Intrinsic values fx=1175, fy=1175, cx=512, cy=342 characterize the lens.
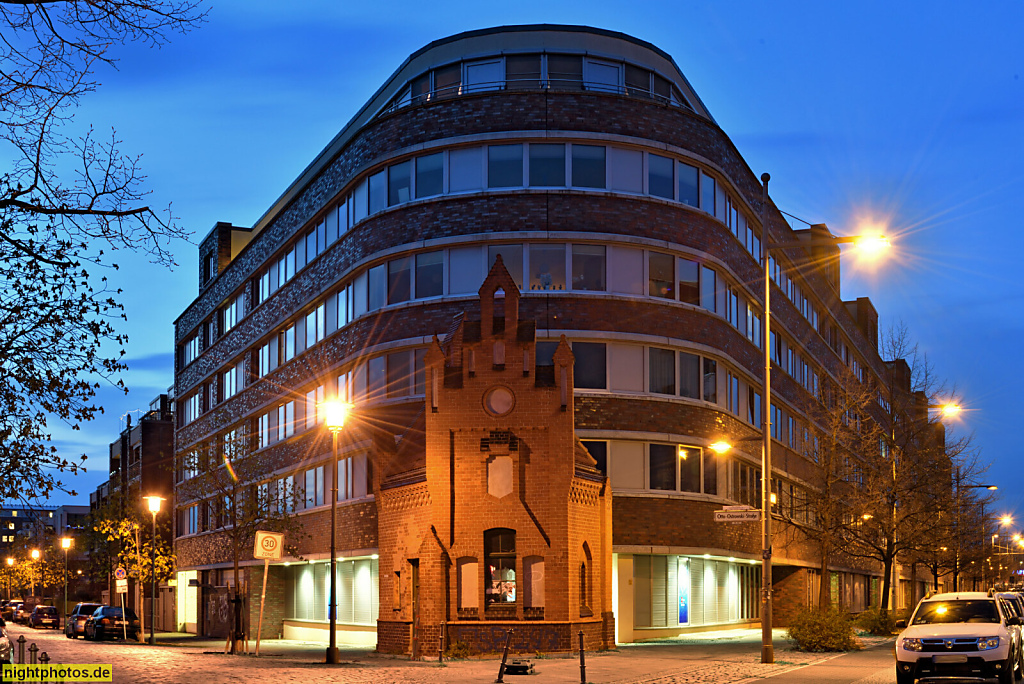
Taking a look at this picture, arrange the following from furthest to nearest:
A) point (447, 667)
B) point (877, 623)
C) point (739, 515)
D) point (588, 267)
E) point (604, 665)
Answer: point (877, 623) < point (588, 267) < point (739, 515) < point (604, 665) < point (447, 667)

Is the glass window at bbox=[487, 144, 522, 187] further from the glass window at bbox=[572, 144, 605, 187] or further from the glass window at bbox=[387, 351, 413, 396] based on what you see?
the glass window at bbox=[387, 351, 413, 396]

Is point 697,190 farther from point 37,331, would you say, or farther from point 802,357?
point 37,331

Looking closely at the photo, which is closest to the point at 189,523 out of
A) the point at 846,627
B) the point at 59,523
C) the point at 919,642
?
the point at 846,627

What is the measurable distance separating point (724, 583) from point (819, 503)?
202 inches

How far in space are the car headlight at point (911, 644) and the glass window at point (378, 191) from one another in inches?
992

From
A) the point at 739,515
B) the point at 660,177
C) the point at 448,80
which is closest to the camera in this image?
the point at 739,515

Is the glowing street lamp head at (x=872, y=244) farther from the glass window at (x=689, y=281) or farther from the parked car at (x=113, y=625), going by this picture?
the parked car at (x=113, y=625)

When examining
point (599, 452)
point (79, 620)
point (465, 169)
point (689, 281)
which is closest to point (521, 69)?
point (465, 169)

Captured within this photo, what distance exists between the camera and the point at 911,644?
2092 centimetres

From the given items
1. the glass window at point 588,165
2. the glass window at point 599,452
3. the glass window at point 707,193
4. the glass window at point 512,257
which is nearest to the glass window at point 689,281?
the glass window at point 707,193

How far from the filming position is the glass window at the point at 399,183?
40.6 metres

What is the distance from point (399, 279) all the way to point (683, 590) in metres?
14.7

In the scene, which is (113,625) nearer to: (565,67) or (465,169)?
(465,169)

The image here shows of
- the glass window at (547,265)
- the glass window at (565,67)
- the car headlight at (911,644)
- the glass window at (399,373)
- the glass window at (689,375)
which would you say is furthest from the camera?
the glass window at (565,67)
